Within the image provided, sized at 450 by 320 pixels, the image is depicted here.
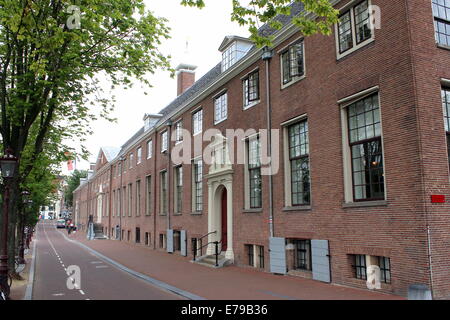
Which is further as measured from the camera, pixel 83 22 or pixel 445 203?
pixel 83 22

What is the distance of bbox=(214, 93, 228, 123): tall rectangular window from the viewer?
19194 mm

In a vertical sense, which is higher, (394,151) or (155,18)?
(155,18)

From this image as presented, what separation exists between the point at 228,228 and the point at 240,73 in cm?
713

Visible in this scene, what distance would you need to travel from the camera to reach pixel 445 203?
29.5ft

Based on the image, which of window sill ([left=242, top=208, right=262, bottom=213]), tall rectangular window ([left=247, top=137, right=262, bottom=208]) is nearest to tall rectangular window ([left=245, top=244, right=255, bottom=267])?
window sill ([left=242, top=208, right=262, bottom=213])

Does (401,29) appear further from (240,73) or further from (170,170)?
(170,170)

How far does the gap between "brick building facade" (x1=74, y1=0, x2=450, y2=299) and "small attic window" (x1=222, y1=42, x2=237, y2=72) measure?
0.18 feet

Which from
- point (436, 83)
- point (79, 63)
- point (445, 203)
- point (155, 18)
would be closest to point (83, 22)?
point (79, 63)

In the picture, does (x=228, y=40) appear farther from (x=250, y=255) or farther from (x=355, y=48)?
(x=250, y=255)

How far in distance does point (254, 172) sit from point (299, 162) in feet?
10.1

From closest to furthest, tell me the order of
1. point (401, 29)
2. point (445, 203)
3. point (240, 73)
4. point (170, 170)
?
point (445, 203) < point (401, 29) < point (240, 73) < point (170, 170)

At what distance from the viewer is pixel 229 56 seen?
755 inches

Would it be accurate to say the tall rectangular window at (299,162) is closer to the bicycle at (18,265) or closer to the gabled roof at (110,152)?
the bicycle at (18,265)

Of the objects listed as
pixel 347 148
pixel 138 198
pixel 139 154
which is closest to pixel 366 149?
pixel 347 148
